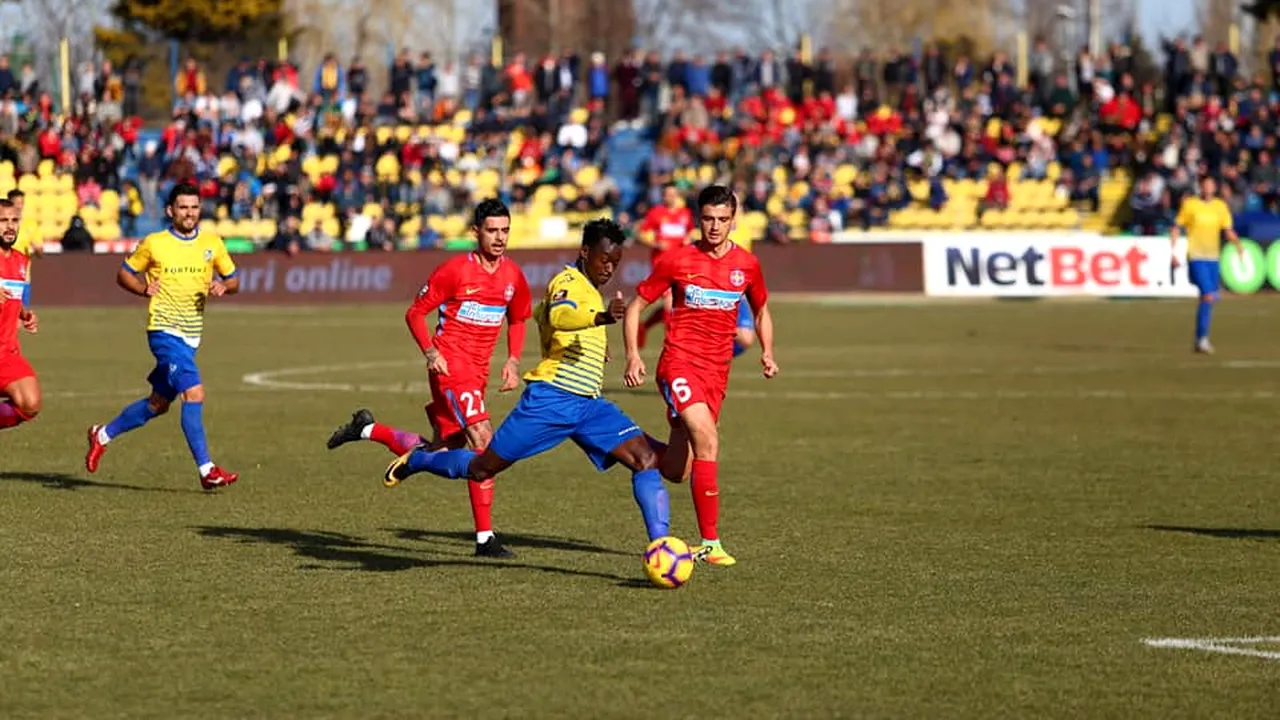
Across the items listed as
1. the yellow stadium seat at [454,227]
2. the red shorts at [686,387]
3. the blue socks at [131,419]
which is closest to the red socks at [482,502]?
the red shorts at [686,387]

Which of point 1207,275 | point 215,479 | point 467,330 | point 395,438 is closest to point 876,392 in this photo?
point 1207,275

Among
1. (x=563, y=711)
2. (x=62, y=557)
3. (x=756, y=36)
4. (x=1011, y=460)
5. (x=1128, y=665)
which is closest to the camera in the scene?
(x=563, y=711)

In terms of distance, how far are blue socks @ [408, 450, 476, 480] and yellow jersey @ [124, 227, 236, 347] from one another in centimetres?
352

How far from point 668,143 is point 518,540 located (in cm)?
3788

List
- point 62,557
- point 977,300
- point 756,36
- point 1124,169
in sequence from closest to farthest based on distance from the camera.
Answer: point 62,557 < point 977,300 < point 1124,169 < point 756,36

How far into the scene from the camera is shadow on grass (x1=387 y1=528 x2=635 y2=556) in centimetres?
1234

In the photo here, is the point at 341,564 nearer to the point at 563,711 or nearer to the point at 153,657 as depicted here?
the point at 153,657

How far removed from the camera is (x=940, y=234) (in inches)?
1780

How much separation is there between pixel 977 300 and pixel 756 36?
189 ft

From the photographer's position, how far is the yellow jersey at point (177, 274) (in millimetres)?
15305

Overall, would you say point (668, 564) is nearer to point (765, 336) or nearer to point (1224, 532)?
point (765, 336)

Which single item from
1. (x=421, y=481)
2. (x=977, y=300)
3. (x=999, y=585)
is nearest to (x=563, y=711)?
(x=999, y=585)

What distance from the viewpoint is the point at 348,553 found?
39.9 ft

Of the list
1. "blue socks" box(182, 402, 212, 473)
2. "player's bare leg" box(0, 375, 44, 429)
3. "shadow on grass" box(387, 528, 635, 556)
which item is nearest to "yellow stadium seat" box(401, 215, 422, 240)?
"player's bare leg" box(0, 375, 44, 429)
